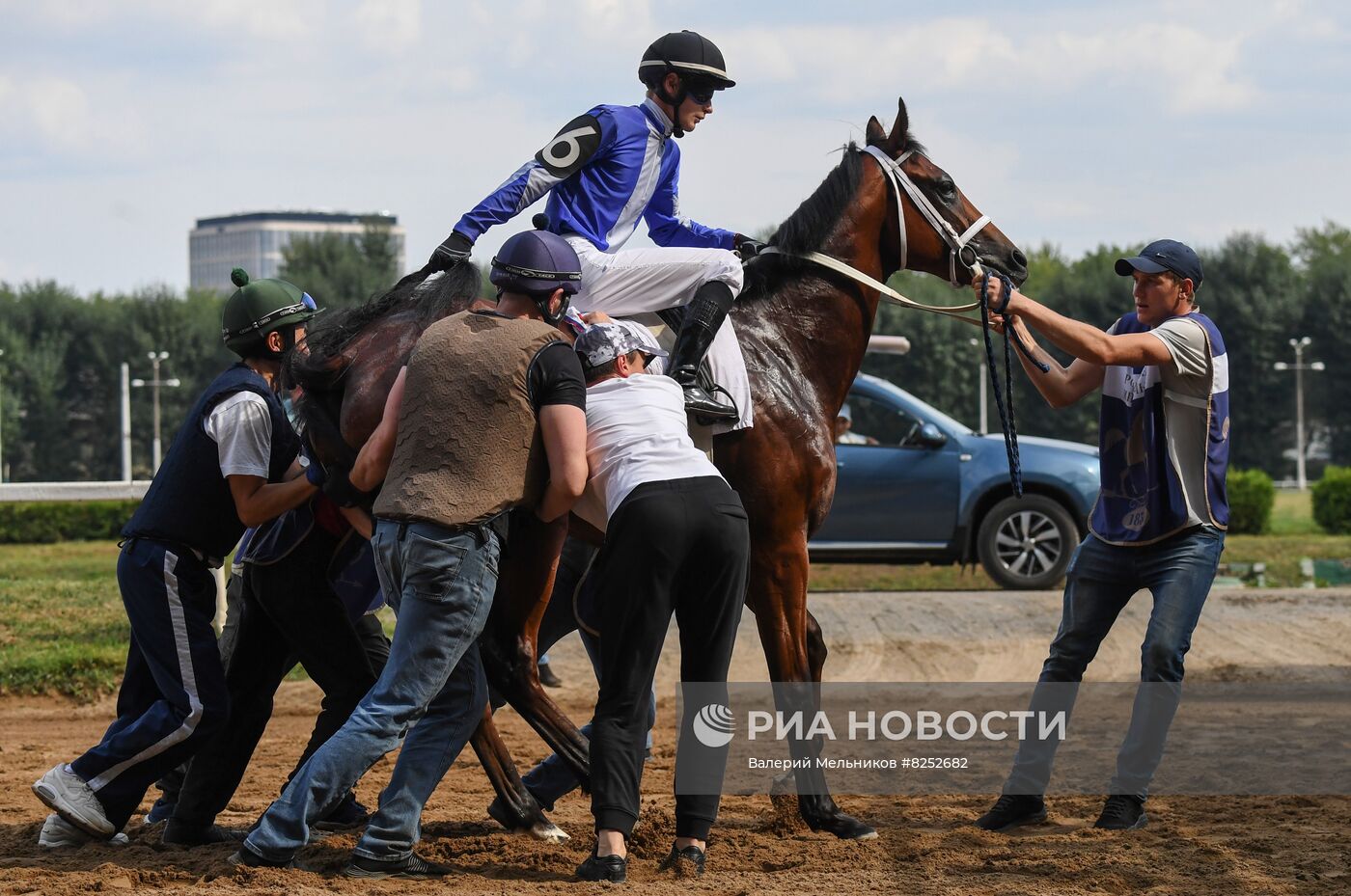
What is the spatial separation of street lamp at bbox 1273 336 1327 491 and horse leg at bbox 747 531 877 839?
1823 inches

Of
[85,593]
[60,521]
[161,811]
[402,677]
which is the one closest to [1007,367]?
[402,677]

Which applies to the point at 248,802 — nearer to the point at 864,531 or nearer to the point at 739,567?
the point at 739,567

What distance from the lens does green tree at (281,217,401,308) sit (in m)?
59.6

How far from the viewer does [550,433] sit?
4484 millimetres

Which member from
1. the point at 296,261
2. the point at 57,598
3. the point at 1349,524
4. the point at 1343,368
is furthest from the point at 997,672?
the point at 296,261

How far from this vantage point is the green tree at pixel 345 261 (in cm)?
5956

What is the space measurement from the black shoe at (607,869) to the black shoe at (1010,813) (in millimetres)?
1575

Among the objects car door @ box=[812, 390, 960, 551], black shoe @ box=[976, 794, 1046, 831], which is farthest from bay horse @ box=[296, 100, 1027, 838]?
car door @ box=[812, 390, 960, 551]

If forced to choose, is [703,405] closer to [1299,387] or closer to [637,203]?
[637,203]

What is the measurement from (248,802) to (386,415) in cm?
212

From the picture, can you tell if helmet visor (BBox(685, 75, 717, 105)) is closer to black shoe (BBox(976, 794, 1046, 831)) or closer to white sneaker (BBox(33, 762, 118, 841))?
black shoe (BBox(976, 794, 1046, 831))

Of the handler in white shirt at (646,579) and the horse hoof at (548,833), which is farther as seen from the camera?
the horse hoof at (548,833)

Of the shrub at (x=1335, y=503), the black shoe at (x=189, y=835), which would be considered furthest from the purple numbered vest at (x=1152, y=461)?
the shrub at (x=1335, y=503)

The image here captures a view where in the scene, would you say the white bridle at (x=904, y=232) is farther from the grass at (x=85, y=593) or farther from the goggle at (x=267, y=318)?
the grass at (x=85, y=593)
